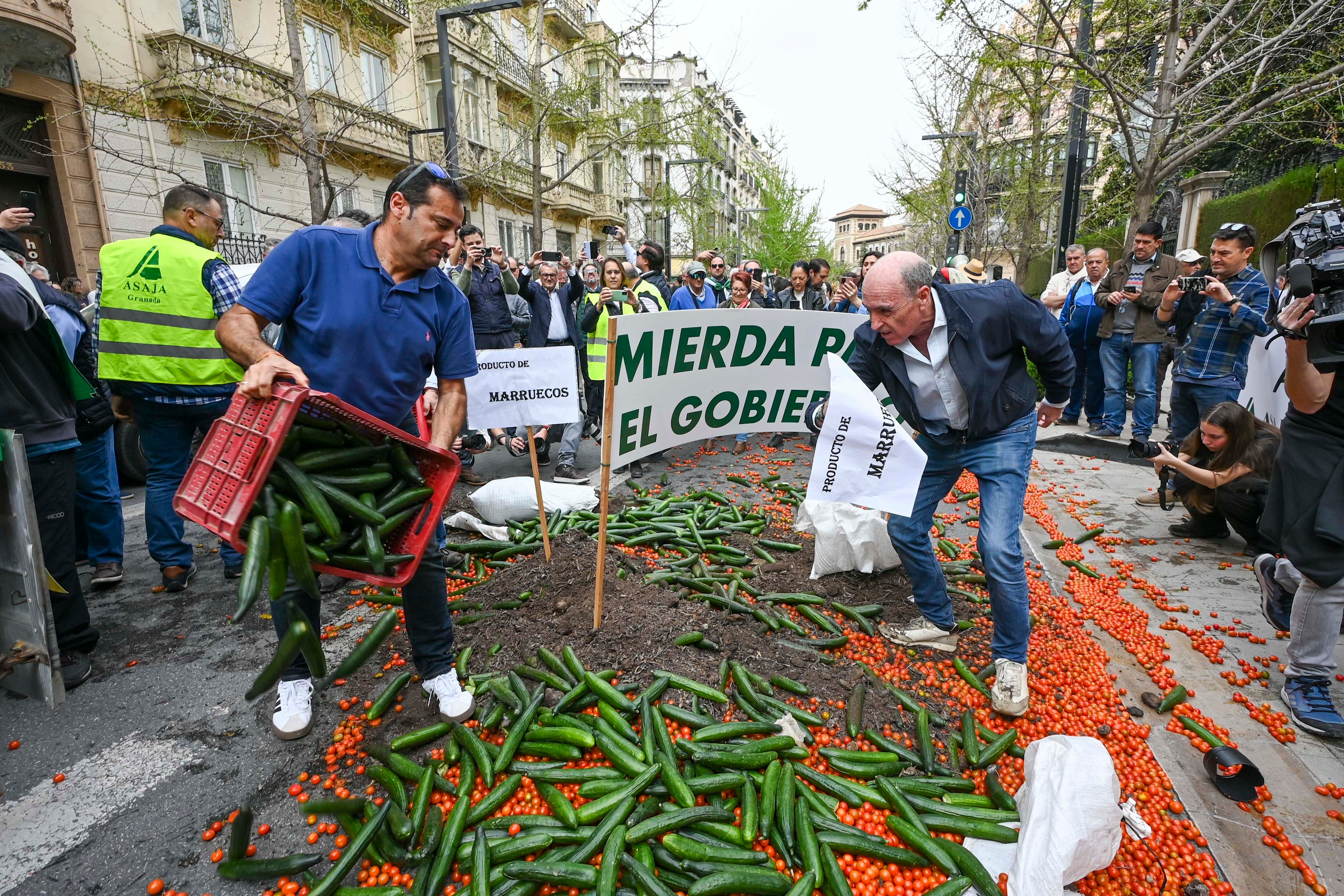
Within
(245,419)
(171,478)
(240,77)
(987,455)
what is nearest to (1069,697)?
(987,455)

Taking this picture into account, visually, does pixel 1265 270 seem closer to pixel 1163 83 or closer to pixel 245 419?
pixel 245 419

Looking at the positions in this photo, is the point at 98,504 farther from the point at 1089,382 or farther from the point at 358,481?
the point at 1089,382

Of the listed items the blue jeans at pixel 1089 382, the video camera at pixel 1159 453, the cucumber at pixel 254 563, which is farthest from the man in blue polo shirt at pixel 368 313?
the blue jeans at pixel 1089 382

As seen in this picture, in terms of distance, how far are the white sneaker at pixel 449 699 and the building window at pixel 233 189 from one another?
52.8 ft

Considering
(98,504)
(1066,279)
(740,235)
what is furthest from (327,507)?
(740,235)

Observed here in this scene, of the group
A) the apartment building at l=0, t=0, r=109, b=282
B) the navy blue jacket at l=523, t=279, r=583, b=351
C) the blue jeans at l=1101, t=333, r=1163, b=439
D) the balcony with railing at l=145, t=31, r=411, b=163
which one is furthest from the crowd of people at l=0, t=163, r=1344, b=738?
the apartment building at l=0, t=0, r=109, b=282

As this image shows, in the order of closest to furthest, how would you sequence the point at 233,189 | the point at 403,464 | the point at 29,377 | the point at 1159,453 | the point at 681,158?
the point at 403,464 < the point at 29,377 < the point at 1159,453 < the point at 233,189 < the point at 681,158

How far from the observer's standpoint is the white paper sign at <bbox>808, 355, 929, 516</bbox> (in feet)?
11.2

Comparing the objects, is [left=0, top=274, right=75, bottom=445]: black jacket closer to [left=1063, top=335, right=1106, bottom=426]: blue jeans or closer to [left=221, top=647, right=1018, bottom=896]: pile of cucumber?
[left=221, top=647, right=1018, bottom=896]: pile of cucumber

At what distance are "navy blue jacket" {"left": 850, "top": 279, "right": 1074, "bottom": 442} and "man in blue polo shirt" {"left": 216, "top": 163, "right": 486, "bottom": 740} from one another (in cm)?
221

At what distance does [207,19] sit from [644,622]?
61.5 ft

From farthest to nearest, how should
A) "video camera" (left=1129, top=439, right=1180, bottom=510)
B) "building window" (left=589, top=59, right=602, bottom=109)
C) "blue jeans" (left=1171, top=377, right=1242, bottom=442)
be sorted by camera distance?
1. "building window" (left=589, top=59, right=602, bottom=109)
2. "blue jeans" (left=1171, top=377, right=1242, bottom=442)
3. "video camera" (left=1129, top=439, right=1180, bottom=510)

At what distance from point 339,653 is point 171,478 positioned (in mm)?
1906

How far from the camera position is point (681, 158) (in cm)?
2662
